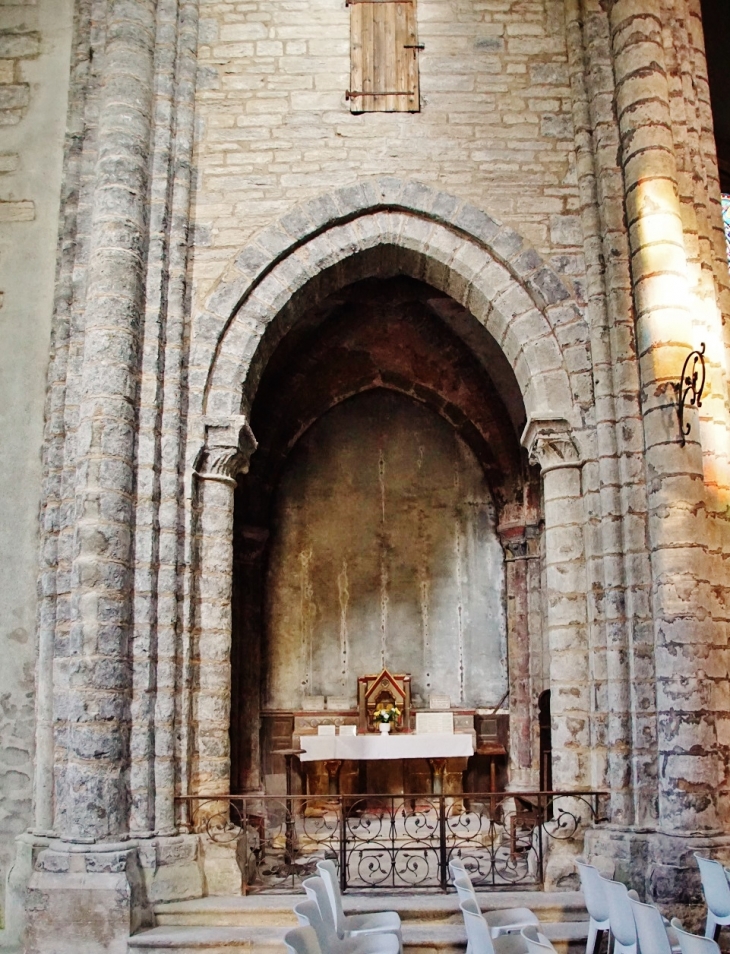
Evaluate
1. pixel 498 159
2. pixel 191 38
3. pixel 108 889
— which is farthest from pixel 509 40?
pixel 108 889

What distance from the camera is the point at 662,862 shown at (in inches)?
219

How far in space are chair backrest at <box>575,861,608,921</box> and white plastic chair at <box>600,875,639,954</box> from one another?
0.27 metres

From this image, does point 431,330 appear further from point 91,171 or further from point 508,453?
point 91,171

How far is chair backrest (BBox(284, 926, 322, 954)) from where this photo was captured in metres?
3.46

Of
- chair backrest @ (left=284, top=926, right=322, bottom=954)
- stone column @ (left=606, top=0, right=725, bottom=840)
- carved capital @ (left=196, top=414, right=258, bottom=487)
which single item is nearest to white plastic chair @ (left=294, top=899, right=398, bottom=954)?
chair backrest @ (left=284, top=926, right=322, bottom=954)

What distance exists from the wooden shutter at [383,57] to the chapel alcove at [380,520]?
1934 millimetres

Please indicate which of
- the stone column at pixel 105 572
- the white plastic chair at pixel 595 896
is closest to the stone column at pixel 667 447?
the white plastic chair at pixel 595 896

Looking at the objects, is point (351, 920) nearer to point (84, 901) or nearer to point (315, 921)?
point (315, 921)

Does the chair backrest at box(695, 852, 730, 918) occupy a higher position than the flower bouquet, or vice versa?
the flower bouquet

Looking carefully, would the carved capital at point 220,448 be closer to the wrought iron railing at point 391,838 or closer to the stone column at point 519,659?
the wrought iron railing at point 391,838

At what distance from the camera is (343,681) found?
9.27m

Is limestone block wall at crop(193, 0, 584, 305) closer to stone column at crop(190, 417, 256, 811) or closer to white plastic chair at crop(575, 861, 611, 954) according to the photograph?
stone column at crop(190, 417, 256, 811)

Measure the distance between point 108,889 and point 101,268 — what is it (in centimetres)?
393

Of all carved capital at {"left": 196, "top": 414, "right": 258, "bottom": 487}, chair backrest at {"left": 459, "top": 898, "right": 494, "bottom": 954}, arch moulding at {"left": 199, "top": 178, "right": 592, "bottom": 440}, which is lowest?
chair backrest at {"left": 459, "top": 898, "right": 494, "bottom": 954}
